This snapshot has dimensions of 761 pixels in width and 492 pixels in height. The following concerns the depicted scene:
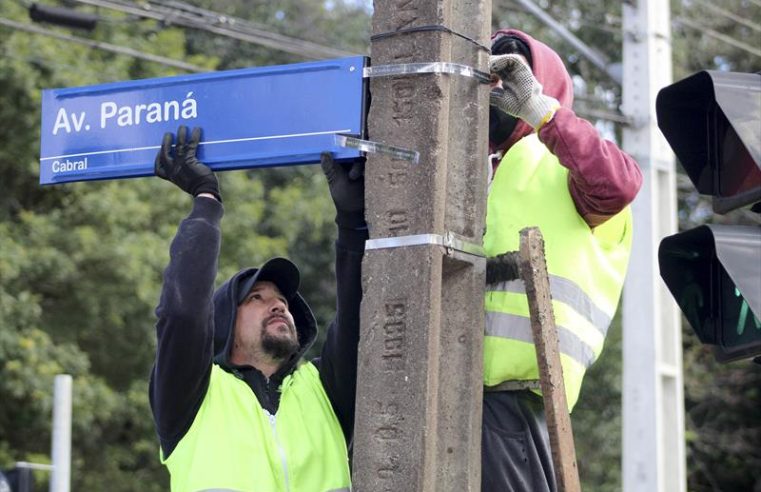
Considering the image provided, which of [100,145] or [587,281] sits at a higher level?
[100,145]

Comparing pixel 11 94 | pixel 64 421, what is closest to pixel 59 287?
pixel 11 94

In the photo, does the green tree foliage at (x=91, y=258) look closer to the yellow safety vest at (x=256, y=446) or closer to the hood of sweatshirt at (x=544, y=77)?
the yellow safety vest at (x=256, y=446)

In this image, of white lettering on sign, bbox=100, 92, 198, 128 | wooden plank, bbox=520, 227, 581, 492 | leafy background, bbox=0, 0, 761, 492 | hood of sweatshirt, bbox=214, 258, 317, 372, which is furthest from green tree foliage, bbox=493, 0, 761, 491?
wooden plank, bbox=520, 227, 581, 492

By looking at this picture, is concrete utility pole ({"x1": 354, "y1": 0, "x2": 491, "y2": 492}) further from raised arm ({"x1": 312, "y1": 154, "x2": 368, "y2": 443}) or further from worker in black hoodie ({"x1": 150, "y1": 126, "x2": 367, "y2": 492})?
worker in black hoodie ({"x1": 150, "y1": 126, "x2": 367, "y2": 492})

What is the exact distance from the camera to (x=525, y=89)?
4074mm

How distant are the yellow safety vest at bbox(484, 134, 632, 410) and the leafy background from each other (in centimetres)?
827

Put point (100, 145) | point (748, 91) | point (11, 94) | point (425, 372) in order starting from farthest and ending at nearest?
point (11, 94) → point (100, 145) → point (748, 91) → point (425, 372)

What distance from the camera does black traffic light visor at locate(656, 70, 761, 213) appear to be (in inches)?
156

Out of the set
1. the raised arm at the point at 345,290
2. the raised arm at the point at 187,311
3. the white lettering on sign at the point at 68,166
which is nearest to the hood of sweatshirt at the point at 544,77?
the raised arm at the point at 345,290

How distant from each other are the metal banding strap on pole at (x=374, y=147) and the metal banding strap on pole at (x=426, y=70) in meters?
0.18

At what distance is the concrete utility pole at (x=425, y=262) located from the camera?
3.75m

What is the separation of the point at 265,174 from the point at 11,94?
383cm

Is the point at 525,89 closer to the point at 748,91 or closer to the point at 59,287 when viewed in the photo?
the point at 748,91

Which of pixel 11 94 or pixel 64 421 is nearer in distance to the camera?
pixel 64 421
